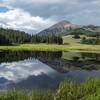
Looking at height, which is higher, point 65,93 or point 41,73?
point 65,93

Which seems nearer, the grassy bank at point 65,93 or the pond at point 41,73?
the grassy bank at point 65,93

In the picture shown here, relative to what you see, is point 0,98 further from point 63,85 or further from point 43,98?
point 63,85

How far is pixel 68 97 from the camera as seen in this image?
85.6ft

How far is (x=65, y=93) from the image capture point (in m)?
27.1

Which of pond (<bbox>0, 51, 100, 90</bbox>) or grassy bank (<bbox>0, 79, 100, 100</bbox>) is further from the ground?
grassy bank (<bbox>0, 79, 100, 100</bbox>)

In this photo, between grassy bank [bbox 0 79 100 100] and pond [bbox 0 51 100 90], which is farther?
pond [bbox 0 51 100 90]

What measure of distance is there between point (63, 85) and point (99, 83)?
191 inches

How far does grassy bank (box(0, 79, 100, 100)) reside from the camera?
82.4 feet

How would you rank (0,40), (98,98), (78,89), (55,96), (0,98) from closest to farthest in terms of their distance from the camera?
1. (98,98)
2. (0,98)
3. (55,96)
4. (78,89)
5. (0,40)

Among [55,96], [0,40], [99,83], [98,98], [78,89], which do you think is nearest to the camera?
[98,98]

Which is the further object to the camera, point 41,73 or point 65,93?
point 41,73

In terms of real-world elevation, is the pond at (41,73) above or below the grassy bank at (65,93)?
below

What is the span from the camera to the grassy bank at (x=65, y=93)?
25.1 metres

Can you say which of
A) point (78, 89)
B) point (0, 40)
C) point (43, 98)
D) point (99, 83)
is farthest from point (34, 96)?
point (0, 40)
